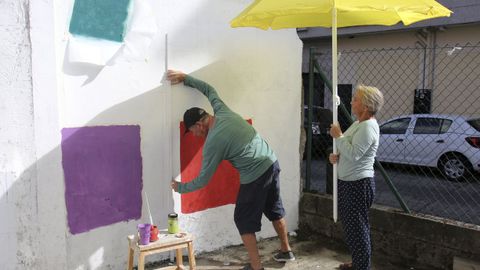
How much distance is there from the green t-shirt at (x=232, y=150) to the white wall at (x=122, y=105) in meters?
0.56

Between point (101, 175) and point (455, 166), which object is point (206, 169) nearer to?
point (101, 175)

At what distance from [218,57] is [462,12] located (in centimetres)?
906

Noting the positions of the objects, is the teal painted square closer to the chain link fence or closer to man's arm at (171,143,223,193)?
man's arm at (171,143,223,193)

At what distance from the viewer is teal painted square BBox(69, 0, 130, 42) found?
3467 millimetres

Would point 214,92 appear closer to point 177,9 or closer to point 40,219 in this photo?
point 177,9

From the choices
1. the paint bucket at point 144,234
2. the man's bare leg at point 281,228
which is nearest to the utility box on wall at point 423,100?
the man's bare leg at point 281,228

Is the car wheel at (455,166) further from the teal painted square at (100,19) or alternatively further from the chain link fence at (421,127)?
the teal painted square at (100,19)

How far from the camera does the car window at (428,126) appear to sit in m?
8.70

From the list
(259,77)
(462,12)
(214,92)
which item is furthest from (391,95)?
(214,92)

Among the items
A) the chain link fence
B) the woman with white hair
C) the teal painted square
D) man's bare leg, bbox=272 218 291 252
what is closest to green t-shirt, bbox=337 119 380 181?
the woman with white hair

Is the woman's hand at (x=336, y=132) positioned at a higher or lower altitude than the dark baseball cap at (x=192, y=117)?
lower

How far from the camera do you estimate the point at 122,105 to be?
378cm

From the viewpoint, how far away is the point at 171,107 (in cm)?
407

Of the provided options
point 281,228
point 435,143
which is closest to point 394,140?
point 435,143
